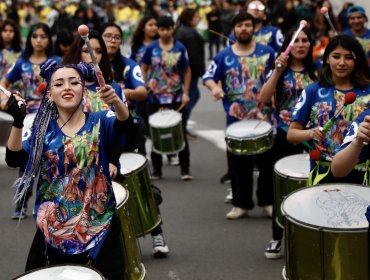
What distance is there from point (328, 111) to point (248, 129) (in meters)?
2.05

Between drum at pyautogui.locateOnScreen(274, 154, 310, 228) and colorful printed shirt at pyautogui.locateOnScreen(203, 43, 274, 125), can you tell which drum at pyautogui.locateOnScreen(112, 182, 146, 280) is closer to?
drum at pyautogui.locateOnScreen(274, 154, 310, 228)

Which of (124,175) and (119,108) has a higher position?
(119,108)

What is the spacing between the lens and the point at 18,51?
34.4ft

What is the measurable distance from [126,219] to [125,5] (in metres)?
33.2

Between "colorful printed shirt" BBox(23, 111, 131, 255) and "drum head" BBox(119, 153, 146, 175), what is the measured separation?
1736mm

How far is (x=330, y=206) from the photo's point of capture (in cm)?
504

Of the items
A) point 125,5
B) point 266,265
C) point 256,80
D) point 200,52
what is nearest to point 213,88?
point 256,80

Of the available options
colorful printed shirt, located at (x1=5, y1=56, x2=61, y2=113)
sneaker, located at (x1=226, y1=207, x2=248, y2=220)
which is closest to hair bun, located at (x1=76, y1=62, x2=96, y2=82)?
sneaker, located at (x1=226, y1=207, x2=248, y2=220)

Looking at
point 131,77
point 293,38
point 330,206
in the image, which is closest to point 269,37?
point 293,38

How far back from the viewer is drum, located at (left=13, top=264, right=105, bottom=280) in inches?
163

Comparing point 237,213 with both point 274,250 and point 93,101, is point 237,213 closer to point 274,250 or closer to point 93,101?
point 274,250

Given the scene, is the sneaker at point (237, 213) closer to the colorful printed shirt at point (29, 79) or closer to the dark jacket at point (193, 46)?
the colorful printed shirt at point (29, 79)

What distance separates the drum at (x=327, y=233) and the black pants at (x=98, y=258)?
890 mm

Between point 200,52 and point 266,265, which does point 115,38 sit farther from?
point 200,52
